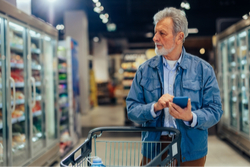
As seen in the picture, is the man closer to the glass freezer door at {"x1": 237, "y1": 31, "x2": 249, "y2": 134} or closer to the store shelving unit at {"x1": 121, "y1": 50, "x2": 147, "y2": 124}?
the glass freezer door at {"x1": 237, "y1": 31, "x2": 249, "y2": 134}

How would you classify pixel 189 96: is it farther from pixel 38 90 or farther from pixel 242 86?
pixel 242 86

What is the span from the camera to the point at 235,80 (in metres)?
5.55

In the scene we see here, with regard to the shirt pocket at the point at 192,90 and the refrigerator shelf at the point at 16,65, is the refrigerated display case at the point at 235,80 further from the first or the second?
the refrigerator shelf at the point at 16,65

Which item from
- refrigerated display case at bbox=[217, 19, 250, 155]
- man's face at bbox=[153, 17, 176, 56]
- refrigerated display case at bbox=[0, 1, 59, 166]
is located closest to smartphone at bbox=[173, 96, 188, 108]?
man's face at bbox=[153, 17, 176, 56]

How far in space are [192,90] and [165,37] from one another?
0.38 m

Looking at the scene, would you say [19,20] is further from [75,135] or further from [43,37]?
[75,135]

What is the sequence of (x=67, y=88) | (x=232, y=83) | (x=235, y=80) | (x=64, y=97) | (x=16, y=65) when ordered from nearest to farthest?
(x=16, y=65) → (x=235, y=80) → (x=64, y=97) → (x=67, y=88) → (x=232, y=83)

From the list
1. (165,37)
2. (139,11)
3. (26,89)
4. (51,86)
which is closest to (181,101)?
(165,37)

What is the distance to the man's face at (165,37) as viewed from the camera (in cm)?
170

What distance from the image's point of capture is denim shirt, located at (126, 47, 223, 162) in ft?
5.41

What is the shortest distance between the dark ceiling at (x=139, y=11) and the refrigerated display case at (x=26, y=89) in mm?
3820

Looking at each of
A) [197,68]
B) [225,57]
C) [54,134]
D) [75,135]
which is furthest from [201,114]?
[225,57]

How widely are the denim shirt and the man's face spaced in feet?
0.32

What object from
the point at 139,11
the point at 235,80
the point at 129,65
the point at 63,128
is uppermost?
the point at 139,11
